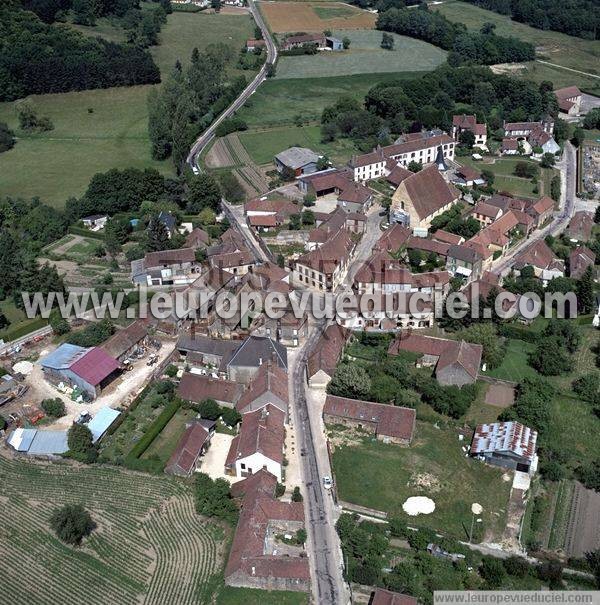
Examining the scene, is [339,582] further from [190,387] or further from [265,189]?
[265,189]

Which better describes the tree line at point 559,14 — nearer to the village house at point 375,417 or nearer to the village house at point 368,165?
the village house at point 368,165

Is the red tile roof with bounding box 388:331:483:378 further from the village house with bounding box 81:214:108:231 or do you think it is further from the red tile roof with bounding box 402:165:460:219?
the village house with bounding box 81:214:108:231

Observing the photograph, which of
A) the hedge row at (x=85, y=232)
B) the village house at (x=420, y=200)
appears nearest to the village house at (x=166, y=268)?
the hedge row at (x=85, y=232)

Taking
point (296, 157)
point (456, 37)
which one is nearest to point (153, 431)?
point (296, 157)

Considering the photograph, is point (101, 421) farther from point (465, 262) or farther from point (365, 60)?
point (365, 60)

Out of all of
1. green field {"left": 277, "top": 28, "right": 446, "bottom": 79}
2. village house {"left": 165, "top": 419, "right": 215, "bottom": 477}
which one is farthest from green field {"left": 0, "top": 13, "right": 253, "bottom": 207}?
village house {"left": 165, "top": 419, "right": 215, "bottom": 477}

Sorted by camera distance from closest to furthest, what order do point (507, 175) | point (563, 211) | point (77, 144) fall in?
point (563, 211) < point (507, 175) < point (77, 144)

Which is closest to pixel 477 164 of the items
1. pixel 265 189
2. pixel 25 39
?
pixel 265 189
